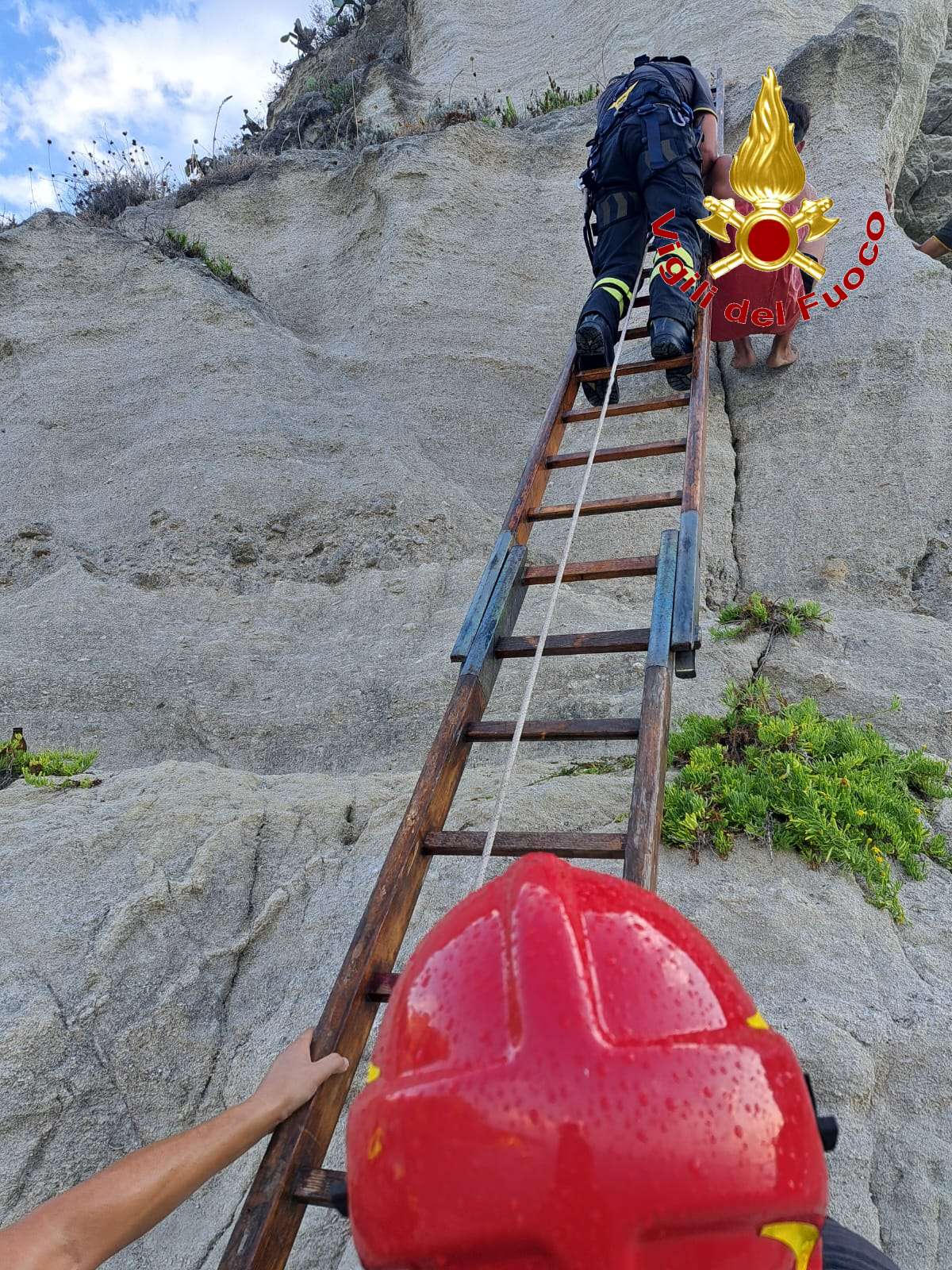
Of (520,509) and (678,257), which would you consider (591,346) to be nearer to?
(678,257)

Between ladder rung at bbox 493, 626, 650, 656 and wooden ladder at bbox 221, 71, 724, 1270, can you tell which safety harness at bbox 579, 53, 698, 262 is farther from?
ladder rung at bbox 493, 626, 650, 656

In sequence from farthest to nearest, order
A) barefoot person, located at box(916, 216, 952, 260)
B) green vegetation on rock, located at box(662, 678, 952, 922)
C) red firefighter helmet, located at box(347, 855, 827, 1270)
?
barefoot person, located at box(916, 216, 952, 260), green vegetation on rock, located at box(662, 678, 952, 922), red firefighter helmet, located at box(347, 855, 827, 1270)

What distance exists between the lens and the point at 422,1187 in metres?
0.86

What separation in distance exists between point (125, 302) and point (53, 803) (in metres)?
5.13

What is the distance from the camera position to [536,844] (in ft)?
7.18

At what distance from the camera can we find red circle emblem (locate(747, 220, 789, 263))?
403cm

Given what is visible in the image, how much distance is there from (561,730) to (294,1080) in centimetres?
111

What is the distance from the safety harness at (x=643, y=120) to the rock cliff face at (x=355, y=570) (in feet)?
4.62

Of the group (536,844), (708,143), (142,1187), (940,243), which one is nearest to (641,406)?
(708,143)

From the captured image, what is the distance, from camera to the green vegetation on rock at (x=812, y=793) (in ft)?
9.12

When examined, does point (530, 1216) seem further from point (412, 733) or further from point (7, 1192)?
point (412, 733)

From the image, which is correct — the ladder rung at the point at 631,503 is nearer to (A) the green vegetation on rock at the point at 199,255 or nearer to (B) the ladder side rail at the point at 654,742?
(B) the ladder side rail at the point at 654,742

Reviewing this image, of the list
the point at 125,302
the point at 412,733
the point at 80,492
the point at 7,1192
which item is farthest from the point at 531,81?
the point at 7,1192

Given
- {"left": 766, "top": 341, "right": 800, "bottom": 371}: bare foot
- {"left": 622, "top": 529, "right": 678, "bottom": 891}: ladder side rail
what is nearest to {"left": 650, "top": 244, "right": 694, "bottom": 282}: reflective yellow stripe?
{"left": 766, "top": 341, "right": 800, "bottom": 371}: bare foot
